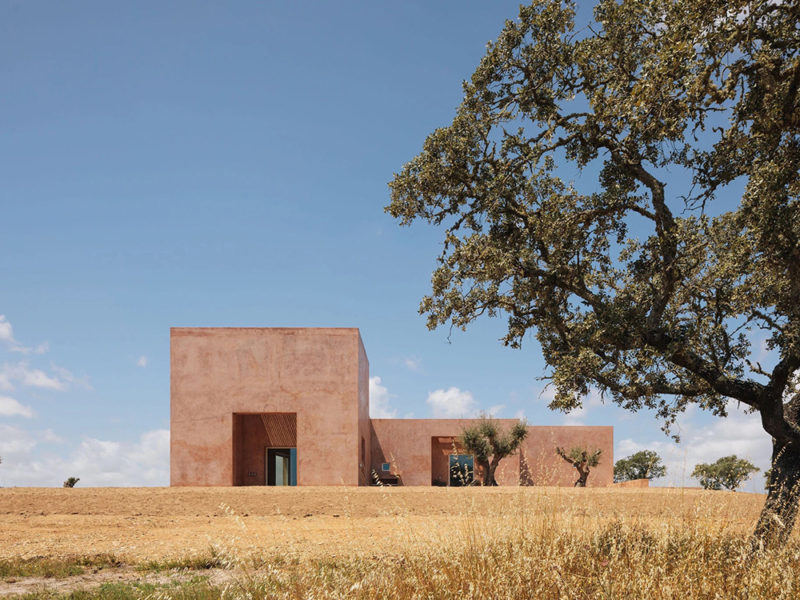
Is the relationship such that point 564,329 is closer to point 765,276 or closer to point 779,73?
point 765,276

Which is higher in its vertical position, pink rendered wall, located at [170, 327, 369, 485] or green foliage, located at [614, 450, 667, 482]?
pink rendered wall, located at [170, 327, 369, 485]

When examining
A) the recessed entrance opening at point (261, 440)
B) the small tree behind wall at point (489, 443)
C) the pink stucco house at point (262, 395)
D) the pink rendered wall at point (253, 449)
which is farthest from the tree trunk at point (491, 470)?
the pink rendered wall at point (253, 449)

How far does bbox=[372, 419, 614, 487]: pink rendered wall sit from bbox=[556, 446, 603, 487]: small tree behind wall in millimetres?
762

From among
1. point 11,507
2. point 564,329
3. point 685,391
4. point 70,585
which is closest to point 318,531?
point 70,585

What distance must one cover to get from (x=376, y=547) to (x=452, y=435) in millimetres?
22235

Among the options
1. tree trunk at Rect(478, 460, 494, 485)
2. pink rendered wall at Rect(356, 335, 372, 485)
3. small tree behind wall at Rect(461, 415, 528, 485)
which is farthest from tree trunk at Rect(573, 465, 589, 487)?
pink rendered wall at Rect(356, 335, 372, 485)

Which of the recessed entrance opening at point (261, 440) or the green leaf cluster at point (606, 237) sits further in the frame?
the recessed entrance opening at point (261, 440)

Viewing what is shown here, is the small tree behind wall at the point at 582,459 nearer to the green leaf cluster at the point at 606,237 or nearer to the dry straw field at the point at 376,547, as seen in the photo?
the dry straw field at the point at 376,547

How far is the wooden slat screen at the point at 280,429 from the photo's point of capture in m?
25.6

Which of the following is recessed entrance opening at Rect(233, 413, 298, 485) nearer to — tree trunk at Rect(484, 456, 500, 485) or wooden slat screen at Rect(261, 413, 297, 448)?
wooden slat screen at Rect(261, 413, 297, 448)

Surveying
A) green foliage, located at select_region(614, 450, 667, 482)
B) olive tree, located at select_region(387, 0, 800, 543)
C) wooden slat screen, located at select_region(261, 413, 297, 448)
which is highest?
olive tree, located at select_region(387, 0, 800, 543)

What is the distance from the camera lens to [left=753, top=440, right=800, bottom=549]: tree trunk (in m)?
7.65

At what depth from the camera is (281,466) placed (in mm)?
27516

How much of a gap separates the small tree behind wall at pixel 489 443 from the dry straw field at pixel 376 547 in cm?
1177
